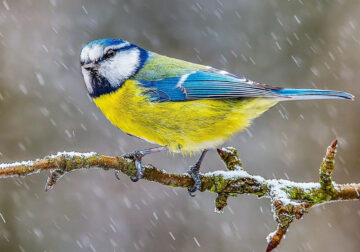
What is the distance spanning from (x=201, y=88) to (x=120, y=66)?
588mm

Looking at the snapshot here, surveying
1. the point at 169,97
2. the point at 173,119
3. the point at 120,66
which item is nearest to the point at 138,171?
the point at 173,119

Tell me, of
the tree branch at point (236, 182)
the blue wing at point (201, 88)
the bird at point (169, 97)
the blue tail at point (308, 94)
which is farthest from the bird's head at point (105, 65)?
the blue tail at point (308, 94)

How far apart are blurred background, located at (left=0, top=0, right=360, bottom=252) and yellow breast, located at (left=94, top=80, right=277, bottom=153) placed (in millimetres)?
3051

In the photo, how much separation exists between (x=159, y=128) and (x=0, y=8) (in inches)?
198

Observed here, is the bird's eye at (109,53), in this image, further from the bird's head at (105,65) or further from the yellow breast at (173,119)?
the yellow breast at (173,119)

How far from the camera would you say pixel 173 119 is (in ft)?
10.4

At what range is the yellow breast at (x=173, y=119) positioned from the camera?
10.3ft

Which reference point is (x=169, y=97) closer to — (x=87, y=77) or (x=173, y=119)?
(x=173, y=119)

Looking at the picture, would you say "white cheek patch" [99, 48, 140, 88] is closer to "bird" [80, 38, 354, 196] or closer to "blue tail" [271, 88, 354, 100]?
"bird" [80, 38, 354, 196]

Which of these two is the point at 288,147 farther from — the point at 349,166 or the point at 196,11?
the point at 196,11

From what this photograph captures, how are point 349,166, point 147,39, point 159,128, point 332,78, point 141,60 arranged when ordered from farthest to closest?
point 147,39
point 332,78
point 349,166
point 141,60
point 159,128

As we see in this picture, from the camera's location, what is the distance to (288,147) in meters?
6.49

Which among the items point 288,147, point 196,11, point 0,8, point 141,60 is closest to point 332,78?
point 288,147

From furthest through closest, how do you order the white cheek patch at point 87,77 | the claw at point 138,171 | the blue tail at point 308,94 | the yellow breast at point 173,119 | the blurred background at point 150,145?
the blurred background at point 150,145, the white cheek patch at point 87,77, the yellow breast at point 173,119, the blue tail at point 308,94, the claw at point 138,171
